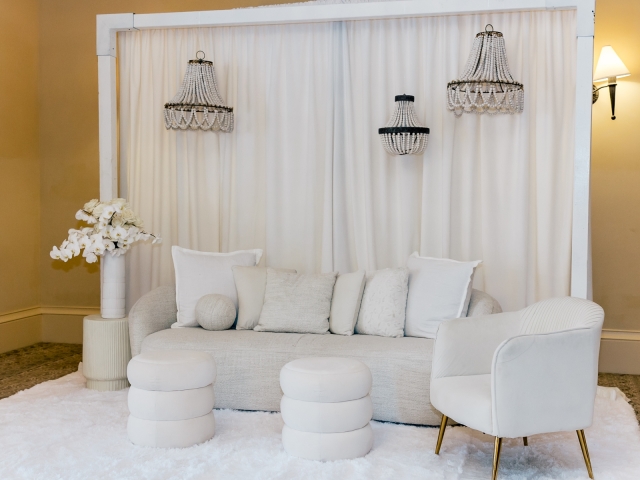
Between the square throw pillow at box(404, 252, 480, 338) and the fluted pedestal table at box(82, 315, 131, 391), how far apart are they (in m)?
1.70

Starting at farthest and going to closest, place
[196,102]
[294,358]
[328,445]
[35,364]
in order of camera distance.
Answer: [35,364] → [196,102] → [294,358] → [328,445]

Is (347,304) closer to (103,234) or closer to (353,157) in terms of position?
(353,157)

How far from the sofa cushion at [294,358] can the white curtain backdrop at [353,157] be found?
2.92ft

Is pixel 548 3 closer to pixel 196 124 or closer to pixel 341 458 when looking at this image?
pixel 196 124

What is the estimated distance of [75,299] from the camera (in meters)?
5.94

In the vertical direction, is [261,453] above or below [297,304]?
below

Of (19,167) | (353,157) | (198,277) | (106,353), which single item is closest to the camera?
(106,353)

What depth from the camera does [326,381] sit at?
9.95ft

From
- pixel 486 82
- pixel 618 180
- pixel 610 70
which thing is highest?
pixel 610 70

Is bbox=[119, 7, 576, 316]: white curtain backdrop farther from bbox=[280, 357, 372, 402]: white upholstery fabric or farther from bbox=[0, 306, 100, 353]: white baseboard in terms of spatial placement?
bbox=[280, 357, 372, 402]: white upholstery fabric

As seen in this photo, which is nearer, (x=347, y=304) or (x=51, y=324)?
(x=347, y=304)

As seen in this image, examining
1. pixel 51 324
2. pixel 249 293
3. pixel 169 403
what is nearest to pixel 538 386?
pixel 169 403

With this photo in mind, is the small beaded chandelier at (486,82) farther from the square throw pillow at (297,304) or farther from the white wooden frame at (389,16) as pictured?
the square throw pillow at (297,304)

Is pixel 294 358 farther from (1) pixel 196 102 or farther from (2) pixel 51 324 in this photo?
(2) pixel 51 324
